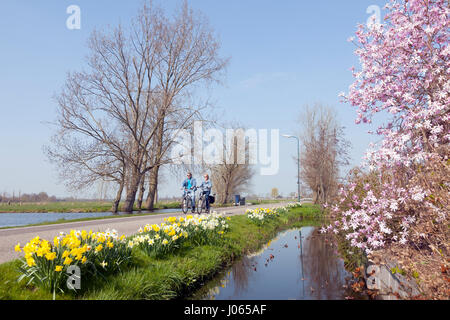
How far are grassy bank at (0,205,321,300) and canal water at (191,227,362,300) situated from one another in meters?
0.30

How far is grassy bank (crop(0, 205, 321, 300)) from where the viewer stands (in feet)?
14.6

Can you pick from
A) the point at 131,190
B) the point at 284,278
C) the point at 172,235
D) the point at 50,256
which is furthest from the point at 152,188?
the point at 50,256

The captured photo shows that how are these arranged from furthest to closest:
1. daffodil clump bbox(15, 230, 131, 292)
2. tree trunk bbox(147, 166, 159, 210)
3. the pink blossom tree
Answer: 1. tree trunk bbox(147, 166, 159, 210)
2. the pink blossom tree
3. daffodil clump bbox(15, 230, 131, 292)

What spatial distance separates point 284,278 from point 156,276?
3.09m

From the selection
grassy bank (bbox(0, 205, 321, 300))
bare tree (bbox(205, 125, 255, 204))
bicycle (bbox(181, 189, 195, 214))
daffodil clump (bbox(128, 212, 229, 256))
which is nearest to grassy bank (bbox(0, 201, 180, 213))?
bare tree (bbox(205, 125, 255, 204))

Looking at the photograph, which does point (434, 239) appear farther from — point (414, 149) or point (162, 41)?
Answer: point (162, 41)

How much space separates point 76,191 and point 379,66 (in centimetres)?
2147

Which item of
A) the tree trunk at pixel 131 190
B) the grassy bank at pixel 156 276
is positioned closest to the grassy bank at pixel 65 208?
the tree trunk at pixel 131 190

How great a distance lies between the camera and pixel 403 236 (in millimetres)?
5734

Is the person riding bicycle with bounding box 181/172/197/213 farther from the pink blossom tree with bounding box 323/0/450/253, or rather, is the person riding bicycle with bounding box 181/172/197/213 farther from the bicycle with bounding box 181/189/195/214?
the pink blossom tree with bounding box 323/0/450/253

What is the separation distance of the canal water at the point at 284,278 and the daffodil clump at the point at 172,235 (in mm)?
1058

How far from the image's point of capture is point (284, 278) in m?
7.48

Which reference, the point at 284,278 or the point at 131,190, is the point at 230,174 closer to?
the point at 131,190
